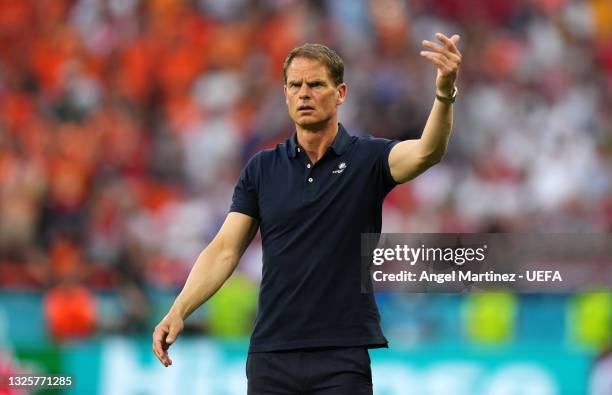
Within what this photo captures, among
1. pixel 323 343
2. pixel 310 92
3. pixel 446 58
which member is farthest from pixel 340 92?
pixel 323 343

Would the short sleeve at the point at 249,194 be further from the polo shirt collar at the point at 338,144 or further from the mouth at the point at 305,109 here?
the mouth at the point at 305,109

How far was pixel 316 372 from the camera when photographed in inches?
186

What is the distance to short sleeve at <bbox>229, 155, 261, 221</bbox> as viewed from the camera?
505cm

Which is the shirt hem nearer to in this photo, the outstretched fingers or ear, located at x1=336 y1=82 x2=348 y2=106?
the outstretched fingers

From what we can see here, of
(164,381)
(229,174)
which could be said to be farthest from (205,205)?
(164,381)

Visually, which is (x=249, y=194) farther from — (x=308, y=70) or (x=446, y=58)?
(x=446, y=58)

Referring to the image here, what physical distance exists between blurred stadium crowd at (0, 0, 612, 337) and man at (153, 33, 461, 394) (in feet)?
17.8

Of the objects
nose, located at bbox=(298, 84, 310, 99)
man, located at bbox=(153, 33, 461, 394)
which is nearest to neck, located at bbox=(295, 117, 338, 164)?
man, located at bbox=(153, 33, 461, 394)

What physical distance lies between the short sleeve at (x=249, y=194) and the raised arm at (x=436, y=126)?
0.54m

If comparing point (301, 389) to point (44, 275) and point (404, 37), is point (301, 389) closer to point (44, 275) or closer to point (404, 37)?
point (44, 275)

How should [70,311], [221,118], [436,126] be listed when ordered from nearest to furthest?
[436,126] → [70,311] → [221,118]

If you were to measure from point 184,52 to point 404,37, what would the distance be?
2367 millimetres

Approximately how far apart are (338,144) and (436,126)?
0.50 meters

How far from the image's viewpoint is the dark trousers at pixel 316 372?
4.72 m
